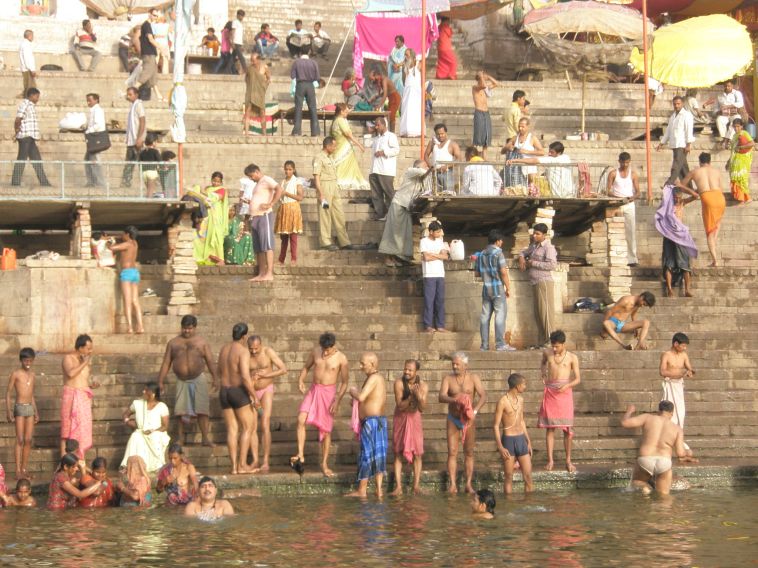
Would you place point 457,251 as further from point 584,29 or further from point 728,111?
point 728,111

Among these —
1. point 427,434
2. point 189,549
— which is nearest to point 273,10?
point 427,434

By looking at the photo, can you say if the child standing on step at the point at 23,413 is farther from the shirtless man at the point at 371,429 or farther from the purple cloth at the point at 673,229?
the purple cloth at the point at 673,229

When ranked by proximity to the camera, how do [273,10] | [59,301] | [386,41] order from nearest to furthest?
1. [59,301]
2. [386,41]
3. [273,10]

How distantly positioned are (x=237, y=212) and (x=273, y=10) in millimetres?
9161

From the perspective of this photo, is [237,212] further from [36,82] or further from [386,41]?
Result: [386,41]

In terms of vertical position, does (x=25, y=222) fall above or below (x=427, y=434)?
above

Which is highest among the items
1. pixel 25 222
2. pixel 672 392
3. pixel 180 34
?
pixel 180 34

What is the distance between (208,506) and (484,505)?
84.1 inches

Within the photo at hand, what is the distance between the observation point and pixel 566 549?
12.8m

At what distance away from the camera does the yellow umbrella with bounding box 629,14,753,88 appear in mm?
25172

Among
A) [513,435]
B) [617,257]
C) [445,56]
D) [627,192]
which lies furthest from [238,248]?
[445,56]

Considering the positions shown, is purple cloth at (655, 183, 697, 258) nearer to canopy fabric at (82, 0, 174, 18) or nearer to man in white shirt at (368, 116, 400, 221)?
man in white shirt at (368, 116, 400, 221)

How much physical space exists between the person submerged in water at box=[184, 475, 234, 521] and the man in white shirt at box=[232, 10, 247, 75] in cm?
1315

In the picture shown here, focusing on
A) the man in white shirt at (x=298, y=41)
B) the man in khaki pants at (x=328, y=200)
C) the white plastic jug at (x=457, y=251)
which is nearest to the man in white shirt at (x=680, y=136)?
the white plastic jug at (x=457, y=251)
